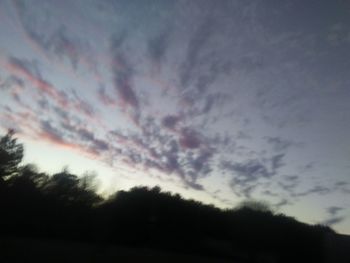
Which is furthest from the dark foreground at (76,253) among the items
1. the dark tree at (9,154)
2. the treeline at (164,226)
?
the dark tree at (9,154)

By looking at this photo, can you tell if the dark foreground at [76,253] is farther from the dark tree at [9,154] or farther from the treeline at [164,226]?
the dark tree at [9,154]

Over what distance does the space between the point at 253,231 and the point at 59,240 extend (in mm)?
24484

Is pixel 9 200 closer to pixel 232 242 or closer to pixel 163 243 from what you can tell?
pixel 163 243

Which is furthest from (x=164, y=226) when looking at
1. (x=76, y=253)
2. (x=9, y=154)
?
(x=9, y=154)

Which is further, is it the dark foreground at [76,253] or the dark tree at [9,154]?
the dark tree at [9,154]

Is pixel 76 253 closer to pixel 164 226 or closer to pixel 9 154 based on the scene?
pixel 164 226

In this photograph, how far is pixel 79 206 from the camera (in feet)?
172

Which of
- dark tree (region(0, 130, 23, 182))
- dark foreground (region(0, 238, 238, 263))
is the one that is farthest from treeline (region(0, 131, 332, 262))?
dark tree (region(0, 130, 23, 182))

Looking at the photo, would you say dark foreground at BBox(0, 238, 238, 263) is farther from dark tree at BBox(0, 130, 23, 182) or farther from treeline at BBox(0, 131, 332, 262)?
dark tree at BBox(0, 130, 23, 182)

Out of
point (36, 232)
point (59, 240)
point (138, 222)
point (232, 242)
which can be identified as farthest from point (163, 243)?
point (36, 232)

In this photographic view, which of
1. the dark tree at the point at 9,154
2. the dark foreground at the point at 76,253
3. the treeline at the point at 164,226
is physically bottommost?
the dark foreground at the point at 76,253

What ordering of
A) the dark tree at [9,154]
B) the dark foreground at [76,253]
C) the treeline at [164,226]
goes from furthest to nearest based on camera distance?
the dark tree at [9,154] < the treeline at [164,226] < the dark foreground at [76,253]

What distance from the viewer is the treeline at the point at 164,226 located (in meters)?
46.4

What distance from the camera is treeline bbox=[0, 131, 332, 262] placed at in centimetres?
4641
